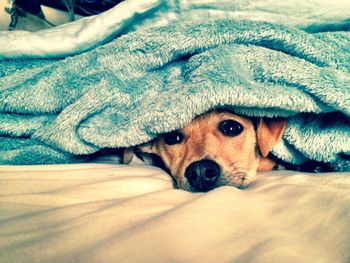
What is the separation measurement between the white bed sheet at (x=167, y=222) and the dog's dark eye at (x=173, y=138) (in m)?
0.48

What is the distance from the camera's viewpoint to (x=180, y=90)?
2.99 ft

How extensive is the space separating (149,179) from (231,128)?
0.49 metres

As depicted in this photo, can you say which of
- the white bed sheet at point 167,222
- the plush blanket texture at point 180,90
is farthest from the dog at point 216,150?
the white bed sheet at point 167,222

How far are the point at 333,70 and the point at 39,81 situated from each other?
0.97m

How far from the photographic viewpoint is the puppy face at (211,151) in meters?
1.03

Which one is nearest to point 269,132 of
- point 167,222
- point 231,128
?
point 231,128

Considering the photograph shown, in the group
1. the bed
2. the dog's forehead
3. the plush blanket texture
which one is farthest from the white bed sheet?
the dog's forehead

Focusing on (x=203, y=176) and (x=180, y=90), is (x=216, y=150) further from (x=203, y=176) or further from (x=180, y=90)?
(x=180, y=90)

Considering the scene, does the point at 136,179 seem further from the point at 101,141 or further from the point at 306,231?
the point at 306,231

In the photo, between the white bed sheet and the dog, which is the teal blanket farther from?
the white bed sheet

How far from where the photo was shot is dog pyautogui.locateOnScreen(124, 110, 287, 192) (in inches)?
40.6

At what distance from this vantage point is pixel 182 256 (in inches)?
16.5

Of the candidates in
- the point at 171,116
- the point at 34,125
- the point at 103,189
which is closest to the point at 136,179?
the point at 103,189

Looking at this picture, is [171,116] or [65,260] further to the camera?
[171,116]
